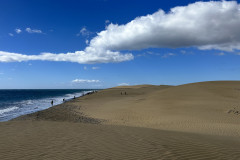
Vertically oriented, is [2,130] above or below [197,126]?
above

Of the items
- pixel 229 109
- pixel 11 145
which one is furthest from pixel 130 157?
pixel 229 109

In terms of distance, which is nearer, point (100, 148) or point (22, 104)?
point (100, 148)

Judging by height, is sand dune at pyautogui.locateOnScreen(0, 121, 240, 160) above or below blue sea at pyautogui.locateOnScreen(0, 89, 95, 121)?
above

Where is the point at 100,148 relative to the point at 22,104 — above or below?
above

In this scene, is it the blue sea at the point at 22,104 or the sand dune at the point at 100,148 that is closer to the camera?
the sand dune at the point at 100,148

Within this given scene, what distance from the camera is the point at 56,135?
862cm

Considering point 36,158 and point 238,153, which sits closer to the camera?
point 36,158

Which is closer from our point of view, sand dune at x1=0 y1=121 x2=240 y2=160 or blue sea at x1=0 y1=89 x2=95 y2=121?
sand dune at x1=0 y1=121 x2=240 y2=160

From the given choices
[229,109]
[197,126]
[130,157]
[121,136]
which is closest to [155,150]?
[130,157]

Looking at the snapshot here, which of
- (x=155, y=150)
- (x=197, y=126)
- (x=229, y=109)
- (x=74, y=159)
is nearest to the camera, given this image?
(x=74, y=159)

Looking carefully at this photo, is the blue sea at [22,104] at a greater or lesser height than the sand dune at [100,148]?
lesser

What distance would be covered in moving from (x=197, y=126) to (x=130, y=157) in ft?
35.1

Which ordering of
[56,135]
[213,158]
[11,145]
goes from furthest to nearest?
[56,135]
[11,145]
[213,158]

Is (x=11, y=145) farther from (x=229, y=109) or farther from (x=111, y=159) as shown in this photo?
(x=229, y=109)
